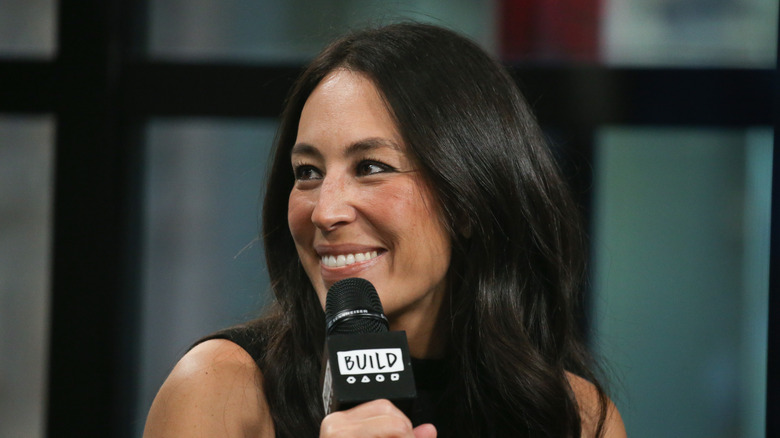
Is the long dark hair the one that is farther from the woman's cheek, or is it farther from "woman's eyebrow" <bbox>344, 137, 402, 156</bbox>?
the woman's cheek

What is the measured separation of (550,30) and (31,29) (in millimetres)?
2219

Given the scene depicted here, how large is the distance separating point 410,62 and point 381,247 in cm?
39

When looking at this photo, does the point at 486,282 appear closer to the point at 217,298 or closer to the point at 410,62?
the point at 410,62

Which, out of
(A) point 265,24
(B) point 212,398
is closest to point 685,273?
(A) point 265,24

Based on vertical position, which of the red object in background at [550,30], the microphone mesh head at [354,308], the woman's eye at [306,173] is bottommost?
the microphone mesh head at [354,308]

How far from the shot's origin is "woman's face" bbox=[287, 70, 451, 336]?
1555 millimetres

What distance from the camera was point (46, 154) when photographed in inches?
142

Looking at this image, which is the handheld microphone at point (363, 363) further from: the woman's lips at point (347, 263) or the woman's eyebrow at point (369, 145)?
the woman's eyebrow at point (369, 145)

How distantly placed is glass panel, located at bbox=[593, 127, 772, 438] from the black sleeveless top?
169 centimetres

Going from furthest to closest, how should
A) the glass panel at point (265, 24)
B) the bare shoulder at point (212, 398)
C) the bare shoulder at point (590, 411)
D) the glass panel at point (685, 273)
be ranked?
the glass panel at point (265, 24), the glass panel at point (685, 273), the bare shoulder at point (590, 411), the bare shoulder at point (212, 398)

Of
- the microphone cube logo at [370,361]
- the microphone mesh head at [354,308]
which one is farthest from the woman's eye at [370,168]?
the microphone cube logo at [370,361]

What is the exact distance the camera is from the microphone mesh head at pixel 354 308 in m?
1.18

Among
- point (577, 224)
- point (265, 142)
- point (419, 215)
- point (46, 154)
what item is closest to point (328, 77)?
point (419, 215)

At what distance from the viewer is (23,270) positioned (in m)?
3.63
